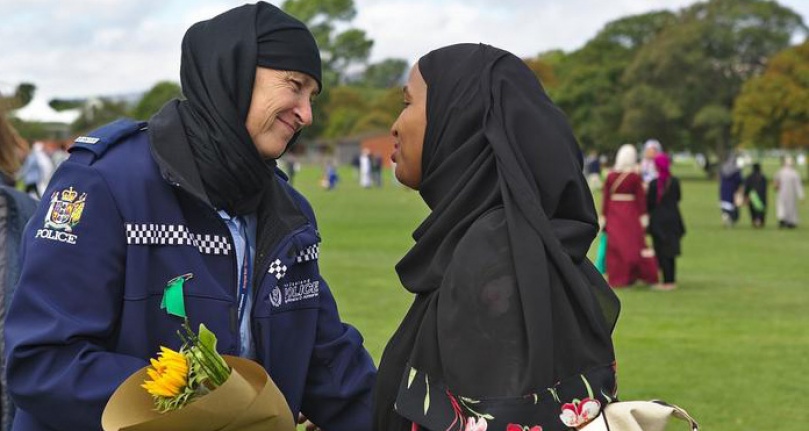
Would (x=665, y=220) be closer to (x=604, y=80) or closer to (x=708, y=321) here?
(x=708, y=321)

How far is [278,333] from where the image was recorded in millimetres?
3393

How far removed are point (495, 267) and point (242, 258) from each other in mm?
911

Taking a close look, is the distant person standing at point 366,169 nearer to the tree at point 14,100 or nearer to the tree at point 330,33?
the tree at point 330,33

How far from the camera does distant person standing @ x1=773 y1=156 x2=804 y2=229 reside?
27500 millimetres

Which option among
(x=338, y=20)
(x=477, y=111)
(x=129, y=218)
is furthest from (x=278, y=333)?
(x=338, y=20)

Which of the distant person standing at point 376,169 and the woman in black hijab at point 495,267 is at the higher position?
the woman in black hijab at point 495,267

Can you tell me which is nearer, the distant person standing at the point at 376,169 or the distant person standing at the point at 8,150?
the distant person standing at the point at 8,150

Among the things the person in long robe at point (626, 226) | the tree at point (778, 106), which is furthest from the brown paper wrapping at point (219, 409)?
the tree at point (778, 106)

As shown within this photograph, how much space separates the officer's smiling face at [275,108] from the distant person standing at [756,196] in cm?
2582

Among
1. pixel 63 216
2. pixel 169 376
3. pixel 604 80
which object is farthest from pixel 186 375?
pixel 604 80

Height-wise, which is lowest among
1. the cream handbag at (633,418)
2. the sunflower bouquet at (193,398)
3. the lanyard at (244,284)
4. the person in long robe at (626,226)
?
the person in long robe at (626,226)

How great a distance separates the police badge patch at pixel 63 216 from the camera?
2.99 m

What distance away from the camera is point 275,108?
329 cm

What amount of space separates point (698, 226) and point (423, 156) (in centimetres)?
2578
